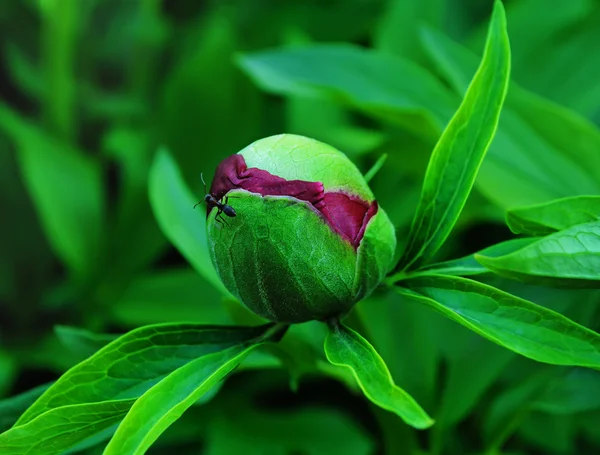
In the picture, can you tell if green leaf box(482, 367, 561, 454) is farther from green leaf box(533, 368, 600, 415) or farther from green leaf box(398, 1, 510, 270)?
green leaf box(398, 1, 510, 270)

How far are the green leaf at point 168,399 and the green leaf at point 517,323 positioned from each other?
14 centimetres

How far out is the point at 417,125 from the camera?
2.65 ft

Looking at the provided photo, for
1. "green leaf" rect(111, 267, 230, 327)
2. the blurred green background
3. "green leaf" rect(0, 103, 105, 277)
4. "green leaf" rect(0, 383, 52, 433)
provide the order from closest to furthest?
"green leaf" rect(0, 383, 52, 433) → the blurred green background → "green leaf" rect(111, 267, 230, 327) → "green leaf" rect(0, 103, 105, 277)

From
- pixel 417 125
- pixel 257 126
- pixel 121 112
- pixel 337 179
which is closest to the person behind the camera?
pixel 337 179

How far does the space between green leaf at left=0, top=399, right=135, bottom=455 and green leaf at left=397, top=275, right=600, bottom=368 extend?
0.68ft

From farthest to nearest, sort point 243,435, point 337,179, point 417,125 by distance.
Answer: point 243,435 < point 417,125 < point 337,179

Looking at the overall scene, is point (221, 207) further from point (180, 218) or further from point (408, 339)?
point (408, 339)

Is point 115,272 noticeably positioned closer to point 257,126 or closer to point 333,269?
point 257,126

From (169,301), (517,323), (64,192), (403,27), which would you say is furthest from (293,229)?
(64,192)

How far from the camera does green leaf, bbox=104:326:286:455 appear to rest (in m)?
0.44

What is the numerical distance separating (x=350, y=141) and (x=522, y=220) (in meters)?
0.54

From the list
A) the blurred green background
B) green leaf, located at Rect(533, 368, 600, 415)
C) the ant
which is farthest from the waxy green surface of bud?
green leaf, located at Rect(533, 368, 600, 415)

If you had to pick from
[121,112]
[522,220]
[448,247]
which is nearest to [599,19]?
[448,247]

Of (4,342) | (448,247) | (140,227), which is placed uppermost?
(448,247)
